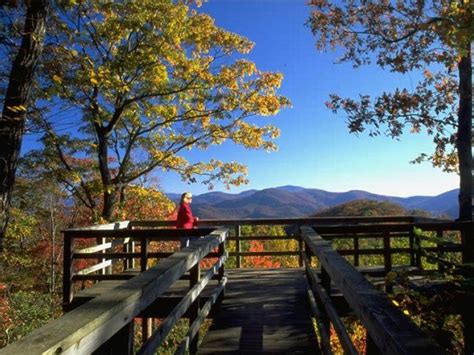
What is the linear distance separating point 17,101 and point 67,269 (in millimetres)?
2774

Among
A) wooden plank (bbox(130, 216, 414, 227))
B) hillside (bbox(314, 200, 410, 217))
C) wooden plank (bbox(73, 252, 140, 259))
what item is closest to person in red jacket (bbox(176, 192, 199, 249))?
wooden plank (bbox(73, 252, 140, 259))

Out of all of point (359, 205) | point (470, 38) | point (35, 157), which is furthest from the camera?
point (359, 205)

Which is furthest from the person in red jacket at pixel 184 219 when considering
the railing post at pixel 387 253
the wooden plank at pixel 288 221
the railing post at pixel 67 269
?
the railing post at pixel 387 253

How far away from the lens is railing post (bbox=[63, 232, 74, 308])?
23.5 ft

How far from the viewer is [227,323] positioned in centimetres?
574

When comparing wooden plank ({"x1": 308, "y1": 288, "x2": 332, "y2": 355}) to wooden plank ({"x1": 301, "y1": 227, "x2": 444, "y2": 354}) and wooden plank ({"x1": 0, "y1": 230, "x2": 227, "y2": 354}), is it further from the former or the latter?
wooden plank ({"x1": 0, "y1": 230, "x2": 227, "y2": 354})

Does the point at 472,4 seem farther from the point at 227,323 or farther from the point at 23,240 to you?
the point at 23,240

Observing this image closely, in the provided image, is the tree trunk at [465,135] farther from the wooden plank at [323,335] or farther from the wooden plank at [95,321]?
the wooden plank at [95,321]

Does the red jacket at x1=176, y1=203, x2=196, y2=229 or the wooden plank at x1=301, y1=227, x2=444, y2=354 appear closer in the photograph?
the wooden plank at x1=301, y1=227, x2=444, y2=354

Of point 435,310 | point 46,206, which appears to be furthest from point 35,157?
point 435,310

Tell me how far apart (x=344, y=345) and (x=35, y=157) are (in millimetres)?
14294

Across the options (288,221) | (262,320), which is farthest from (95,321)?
(288,221)

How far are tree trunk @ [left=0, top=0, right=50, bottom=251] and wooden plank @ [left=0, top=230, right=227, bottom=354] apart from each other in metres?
4.19

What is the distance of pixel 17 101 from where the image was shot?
6277 mm
